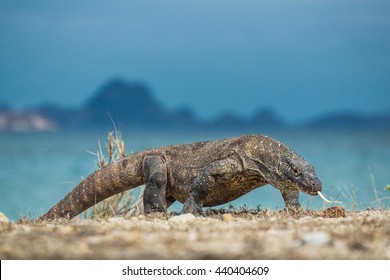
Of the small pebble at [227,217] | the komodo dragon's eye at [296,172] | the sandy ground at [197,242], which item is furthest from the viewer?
the komodo dragon's eye at [296,172]

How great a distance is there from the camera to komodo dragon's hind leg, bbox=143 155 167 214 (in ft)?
35.6

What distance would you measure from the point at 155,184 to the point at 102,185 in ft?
3.87

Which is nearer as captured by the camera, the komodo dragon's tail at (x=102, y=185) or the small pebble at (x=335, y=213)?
the small pebble at (x=335, y=213)

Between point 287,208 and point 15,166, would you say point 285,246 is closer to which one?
point 287,208

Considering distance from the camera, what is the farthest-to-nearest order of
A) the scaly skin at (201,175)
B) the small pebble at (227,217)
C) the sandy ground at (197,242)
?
the scaly skin at (201,175) < the small pebble at (227,217) < the sandy ground at (197,242)

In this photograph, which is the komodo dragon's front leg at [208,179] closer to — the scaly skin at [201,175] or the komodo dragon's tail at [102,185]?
the scaly skin at [201,175]

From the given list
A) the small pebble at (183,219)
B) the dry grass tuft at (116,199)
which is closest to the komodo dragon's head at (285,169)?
the small pebble at (183,219)

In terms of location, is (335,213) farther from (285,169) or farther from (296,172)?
(285,169)

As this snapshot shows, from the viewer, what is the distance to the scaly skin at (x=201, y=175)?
10.2 metres

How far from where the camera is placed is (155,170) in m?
11.1

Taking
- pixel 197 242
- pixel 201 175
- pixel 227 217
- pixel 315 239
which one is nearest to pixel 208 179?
pixel 201 175

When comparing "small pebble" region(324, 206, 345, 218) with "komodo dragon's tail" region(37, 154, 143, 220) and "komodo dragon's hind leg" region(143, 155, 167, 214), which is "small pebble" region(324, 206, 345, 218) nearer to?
"komodo dragon's hind leg" region(143, 155, 167, 214)

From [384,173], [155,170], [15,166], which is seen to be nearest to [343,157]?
[384,173]

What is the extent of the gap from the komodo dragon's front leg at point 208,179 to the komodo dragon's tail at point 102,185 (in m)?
1.49
